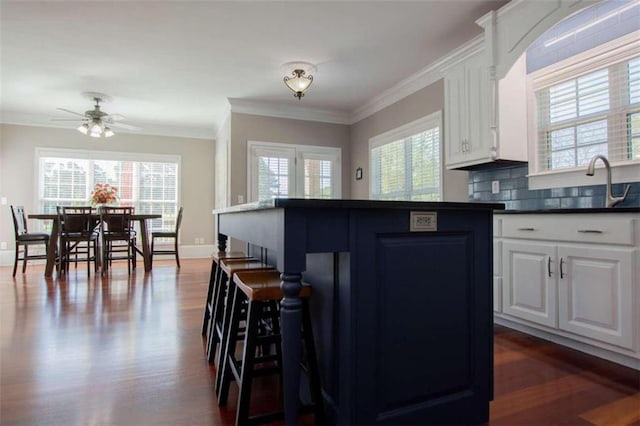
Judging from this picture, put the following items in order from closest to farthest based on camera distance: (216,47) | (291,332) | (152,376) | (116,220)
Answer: (291,332)
(152,376)
(216,47)
(116,220)

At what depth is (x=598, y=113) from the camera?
8.91 feet

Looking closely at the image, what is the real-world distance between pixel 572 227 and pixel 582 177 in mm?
739

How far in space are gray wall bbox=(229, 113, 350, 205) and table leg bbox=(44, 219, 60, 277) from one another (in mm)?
2464

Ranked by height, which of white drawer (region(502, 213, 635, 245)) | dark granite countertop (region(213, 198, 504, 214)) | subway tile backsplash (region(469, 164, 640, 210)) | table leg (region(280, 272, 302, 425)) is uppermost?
subway tile backsplash (region(469, 164, 640, 210))

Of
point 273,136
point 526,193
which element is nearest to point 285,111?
point 273,136

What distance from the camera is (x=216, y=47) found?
3553 millimetres

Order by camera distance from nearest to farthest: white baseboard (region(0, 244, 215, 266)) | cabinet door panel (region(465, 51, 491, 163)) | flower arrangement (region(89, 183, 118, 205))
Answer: cabinet door panel (region(465, 51, 491, 163))
flower arrangement (region(89, 183, 118, 205))
white baseboard (region(0, 244, 215, 266))

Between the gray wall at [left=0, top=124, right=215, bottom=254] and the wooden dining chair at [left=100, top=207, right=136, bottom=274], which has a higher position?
the gray wall at [left=0, top=124, right=215, bottom=254]

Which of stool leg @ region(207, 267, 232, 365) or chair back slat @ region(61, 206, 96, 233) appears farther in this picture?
chair back slat @ region(61, 206, 96, 233)

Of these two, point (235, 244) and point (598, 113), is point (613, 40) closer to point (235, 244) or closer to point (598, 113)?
point (598, 113)

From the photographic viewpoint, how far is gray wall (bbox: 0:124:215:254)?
19.6 ft

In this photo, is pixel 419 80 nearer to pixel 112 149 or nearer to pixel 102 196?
pixel 102 196

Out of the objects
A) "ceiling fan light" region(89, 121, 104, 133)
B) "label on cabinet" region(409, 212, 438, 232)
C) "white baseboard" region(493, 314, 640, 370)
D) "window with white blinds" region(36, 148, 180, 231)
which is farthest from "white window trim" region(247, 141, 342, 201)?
"label on cabinet" region(409, 212, 438, 232)

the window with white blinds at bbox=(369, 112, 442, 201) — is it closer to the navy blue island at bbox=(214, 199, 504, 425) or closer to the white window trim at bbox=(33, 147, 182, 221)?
the navy blue island at bbox=(214, 199, 504, 425)
